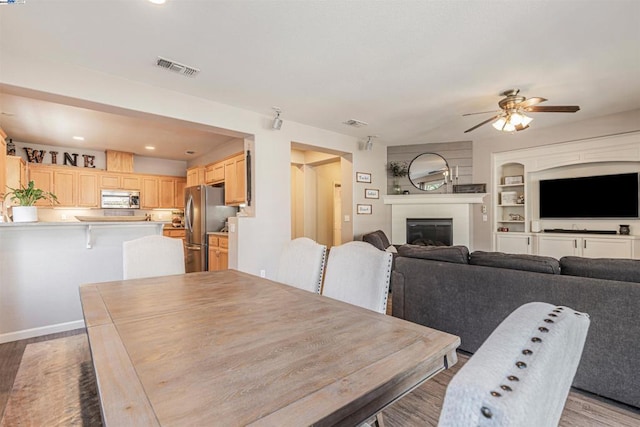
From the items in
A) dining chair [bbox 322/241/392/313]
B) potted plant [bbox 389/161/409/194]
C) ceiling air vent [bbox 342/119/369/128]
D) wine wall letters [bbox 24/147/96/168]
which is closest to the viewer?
dining chair [bbox 322/241/392/313]

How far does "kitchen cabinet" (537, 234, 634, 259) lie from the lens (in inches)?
177

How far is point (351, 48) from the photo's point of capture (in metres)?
2.61

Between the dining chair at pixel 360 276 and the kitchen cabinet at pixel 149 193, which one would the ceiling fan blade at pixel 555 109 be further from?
the kitchen cabinet at pixel 149 193

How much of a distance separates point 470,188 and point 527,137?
3.97 feet

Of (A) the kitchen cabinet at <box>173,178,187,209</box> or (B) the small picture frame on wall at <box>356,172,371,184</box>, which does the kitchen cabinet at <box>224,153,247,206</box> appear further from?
(A) the kitchen cabinet at <box>173,178,187,209</box>

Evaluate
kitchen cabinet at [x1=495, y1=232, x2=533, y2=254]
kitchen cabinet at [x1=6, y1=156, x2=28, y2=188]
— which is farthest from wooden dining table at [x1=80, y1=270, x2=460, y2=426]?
kitchen cabinet at [x1=495, y1=232, x2=533, y2=254]

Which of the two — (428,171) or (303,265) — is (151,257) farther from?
(428,171)

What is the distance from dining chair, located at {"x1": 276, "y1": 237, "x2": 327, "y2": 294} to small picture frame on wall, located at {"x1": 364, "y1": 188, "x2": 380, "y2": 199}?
369 cm

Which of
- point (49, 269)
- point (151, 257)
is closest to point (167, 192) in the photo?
point (49, 269)

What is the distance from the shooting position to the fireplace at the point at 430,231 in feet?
19.5

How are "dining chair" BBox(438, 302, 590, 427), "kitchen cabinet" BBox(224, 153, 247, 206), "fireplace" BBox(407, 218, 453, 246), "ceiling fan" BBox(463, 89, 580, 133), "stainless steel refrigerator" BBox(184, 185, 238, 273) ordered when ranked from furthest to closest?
"fireplace" BBox(407, 218, 453, 246) < "stainless steel refrigerator" BBox(184, 185, 238, 273) < "kitchen cabinet" BBox(224, 153, 247, 206) < "ceiling fan" BBox(463, 89, 580, 133) < "dining chair" BBox(438, 302, 590, 427)

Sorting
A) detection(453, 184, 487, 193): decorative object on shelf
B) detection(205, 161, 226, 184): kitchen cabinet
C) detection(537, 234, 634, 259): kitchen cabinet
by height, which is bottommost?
detection(537, 234, 634, 259): kitchen cabinet

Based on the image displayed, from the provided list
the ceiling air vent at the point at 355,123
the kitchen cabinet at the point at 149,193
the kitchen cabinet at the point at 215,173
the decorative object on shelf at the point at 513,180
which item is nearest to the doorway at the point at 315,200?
the kitchen cabinet at the point at 215,173

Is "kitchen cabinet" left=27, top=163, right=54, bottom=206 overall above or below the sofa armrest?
above
